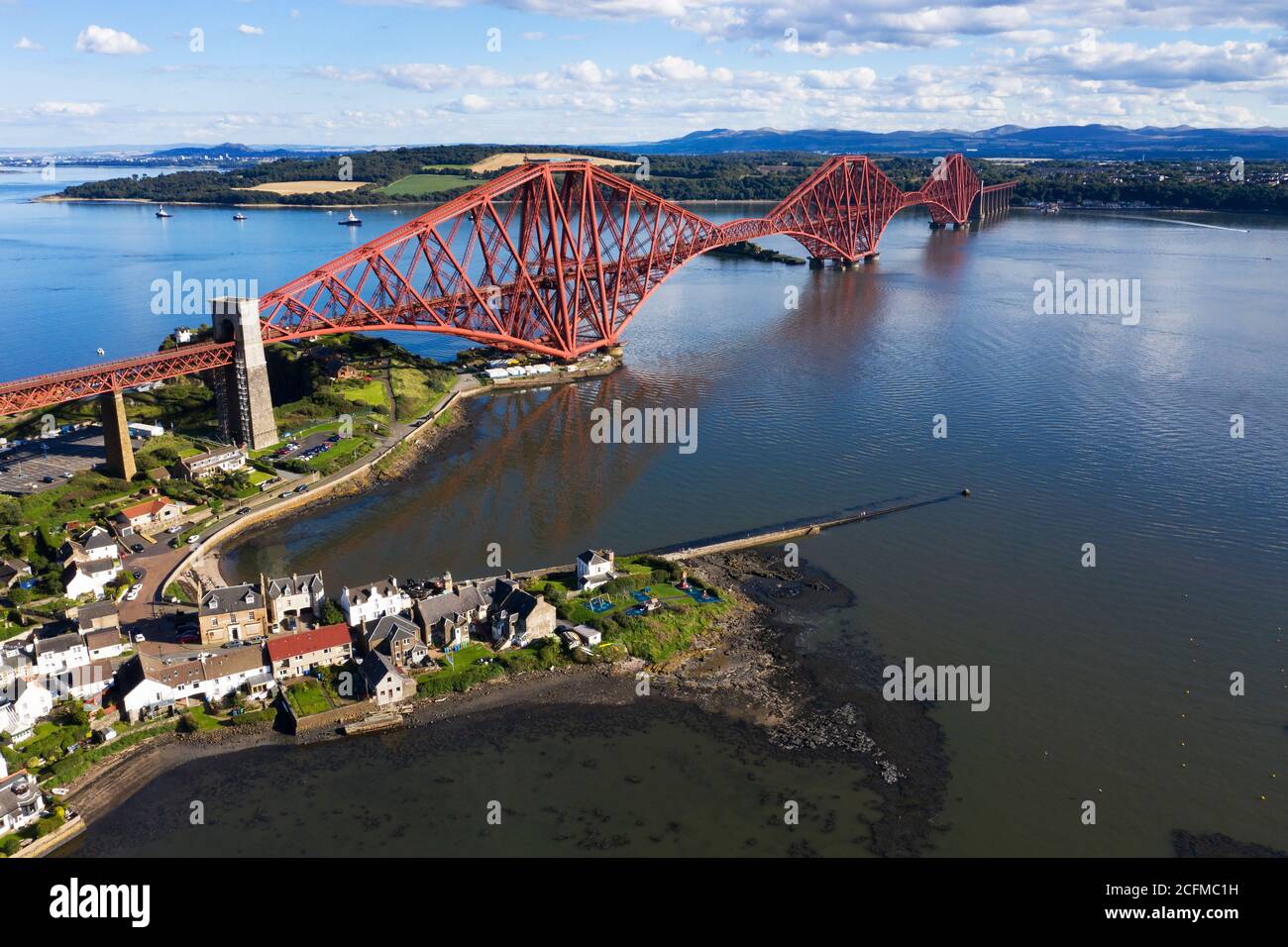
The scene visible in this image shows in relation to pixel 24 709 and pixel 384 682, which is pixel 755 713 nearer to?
pixel 384 682

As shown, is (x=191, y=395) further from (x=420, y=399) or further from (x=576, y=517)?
(x=576, y=517)

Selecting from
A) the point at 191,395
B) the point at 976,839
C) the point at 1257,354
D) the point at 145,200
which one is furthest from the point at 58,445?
the point at 145,200

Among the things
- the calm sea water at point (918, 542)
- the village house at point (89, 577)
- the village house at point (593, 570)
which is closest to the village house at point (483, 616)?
the village house at point (593, 570)

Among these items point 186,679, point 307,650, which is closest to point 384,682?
point 307,650

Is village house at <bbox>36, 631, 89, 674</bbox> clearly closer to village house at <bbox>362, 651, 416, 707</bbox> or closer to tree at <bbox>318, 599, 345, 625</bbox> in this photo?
tree at <bbox>318, 599, 345, 625</bbox>

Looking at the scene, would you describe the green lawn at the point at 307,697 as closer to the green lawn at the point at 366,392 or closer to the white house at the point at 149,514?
the white house at the point at 149,514

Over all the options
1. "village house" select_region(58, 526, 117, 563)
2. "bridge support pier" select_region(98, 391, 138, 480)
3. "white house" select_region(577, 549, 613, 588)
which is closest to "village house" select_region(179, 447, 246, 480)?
"bridge support pier" select_region(98, 391, 138, 480)
